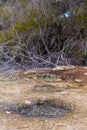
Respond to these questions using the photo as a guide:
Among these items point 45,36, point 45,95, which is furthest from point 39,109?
point 45,36

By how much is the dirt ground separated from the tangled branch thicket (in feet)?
6.48

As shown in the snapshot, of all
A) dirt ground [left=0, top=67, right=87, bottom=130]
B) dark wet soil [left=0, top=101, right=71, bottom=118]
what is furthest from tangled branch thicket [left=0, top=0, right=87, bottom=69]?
dark wet soil [left=0, top=101, right=71, bottom=118]

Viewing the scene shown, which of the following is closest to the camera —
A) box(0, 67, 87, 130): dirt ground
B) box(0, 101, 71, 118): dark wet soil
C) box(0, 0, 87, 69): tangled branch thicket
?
box(0, 67, 87, 130): dirt ground

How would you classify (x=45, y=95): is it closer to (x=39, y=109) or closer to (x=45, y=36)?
(x=39, y=109)

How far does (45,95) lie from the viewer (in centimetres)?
522

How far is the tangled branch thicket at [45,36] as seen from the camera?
9008 millimetres

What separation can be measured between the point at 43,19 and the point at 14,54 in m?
2.40

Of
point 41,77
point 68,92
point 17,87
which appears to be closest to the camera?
point 68,92

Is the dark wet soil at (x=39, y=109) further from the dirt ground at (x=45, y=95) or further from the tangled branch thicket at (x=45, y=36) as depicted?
the tangled branch thicket at (x=45, y=36)

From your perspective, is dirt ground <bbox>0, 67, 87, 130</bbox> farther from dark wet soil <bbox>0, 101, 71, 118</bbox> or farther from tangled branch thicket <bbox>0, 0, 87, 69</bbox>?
tangled branch thicket <bbox>0, 0, 87, 69</bbox>

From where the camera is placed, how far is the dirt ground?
4066 millimetres

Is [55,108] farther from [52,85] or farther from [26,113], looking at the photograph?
[52,85]

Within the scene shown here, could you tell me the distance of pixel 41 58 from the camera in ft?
29.0

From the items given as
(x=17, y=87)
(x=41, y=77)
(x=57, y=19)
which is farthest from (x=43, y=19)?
(x=17, y=87)
